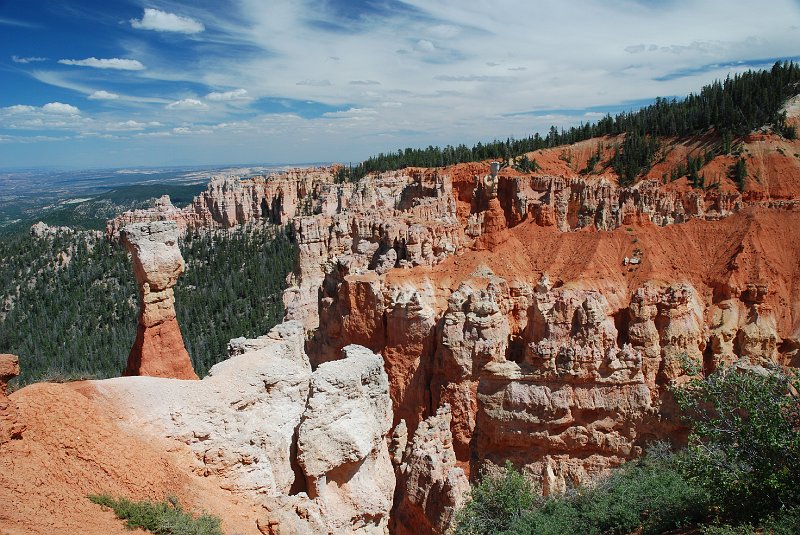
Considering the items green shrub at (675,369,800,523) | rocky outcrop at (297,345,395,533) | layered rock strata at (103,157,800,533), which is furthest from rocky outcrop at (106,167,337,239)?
green shrub at (675,369,800,523)

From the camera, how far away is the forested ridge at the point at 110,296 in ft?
170

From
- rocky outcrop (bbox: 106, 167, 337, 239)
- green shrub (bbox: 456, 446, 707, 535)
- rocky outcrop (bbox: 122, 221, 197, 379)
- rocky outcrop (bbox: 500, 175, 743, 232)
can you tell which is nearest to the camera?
green shrub (bbox: 456, 446, 707, 535)

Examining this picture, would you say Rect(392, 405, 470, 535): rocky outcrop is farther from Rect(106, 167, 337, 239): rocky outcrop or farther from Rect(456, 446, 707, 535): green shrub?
Rect(106, 167, 337, 239): rocky outcrop

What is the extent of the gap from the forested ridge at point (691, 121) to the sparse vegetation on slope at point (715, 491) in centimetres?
5384

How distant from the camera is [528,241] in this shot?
107 feet

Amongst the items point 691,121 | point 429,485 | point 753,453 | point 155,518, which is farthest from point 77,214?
point 753,453

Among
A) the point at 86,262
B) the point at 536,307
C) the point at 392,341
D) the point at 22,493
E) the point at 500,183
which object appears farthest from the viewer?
the point at 86,262

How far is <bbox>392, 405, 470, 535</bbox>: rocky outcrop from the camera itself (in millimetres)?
17688

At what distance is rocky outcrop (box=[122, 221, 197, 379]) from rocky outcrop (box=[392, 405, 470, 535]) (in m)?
8.42

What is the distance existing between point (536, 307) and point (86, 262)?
75.6 meters

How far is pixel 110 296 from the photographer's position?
68.4 meters

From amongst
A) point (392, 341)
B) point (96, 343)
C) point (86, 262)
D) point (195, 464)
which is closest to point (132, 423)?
point (195, 464)

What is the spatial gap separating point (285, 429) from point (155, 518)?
4.09m

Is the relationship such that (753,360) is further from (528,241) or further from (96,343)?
(96,343)
